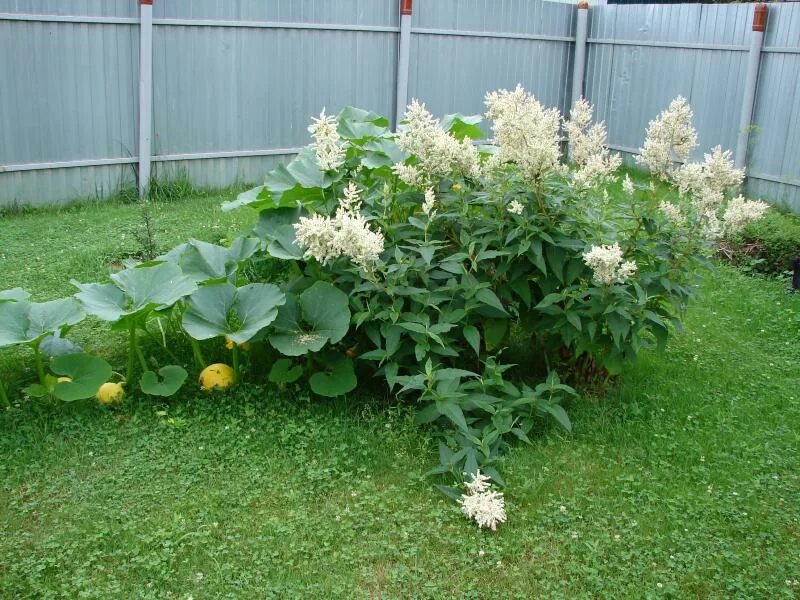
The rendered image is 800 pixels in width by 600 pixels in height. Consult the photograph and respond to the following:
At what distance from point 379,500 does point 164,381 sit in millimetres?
1328

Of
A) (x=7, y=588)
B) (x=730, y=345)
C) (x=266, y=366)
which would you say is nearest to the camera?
(x=7, y=588)

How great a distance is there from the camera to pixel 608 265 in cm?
376

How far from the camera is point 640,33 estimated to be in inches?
419

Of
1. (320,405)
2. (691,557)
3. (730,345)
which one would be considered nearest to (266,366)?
(320,405)

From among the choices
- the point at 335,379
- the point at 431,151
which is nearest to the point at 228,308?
the point at 335,379

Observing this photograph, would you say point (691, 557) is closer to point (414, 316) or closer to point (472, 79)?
point (414, 316)

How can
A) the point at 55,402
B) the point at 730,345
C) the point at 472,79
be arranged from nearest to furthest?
the point at 55,402 < the point at 730,345 < the point at 472,79

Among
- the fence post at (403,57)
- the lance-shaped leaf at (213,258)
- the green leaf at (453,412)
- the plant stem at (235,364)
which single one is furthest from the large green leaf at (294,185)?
the fence post at (403,57)

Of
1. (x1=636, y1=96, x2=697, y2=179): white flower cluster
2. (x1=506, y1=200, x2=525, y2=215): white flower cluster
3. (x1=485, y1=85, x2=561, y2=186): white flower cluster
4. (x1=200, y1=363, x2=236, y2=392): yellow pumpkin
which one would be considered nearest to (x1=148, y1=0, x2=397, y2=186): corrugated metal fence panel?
(x1=200, y1=363, x2=236, y2=392): yellow pumpkin

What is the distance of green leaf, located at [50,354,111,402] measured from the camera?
13.8 ft

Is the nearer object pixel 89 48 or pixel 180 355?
pixel 180 355

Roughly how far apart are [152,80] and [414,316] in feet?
17.6

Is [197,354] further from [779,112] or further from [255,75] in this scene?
[779,112]

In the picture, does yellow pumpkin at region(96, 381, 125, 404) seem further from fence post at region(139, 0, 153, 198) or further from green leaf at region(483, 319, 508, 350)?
fence post at region(139, 0, 153, 198)
